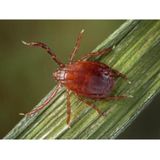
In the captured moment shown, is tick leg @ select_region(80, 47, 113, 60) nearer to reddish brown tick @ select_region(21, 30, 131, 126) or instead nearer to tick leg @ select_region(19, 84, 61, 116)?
reddish brown tick @ select_region(21, 30, 131, 126)

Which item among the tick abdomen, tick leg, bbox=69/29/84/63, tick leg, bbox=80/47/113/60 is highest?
tick leg, bbox=69/29/84/63

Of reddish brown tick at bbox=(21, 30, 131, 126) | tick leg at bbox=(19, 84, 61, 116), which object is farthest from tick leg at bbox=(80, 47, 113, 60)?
tick leg at bbox=(19, 84, 61, 116)

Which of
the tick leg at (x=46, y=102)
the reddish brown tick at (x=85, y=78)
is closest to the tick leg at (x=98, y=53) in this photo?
the reddish brown tick at (x=85, y=78)

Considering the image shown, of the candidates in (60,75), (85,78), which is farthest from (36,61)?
(85,78)

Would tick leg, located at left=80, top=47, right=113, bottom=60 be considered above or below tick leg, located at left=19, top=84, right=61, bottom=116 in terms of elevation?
above

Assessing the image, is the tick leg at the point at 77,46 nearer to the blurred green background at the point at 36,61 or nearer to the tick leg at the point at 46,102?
the blurred green background at the point at 36,61
